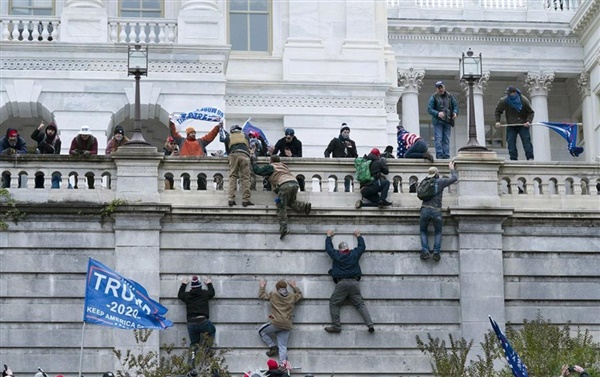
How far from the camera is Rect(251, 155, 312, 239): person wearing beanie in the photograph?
1743 inches

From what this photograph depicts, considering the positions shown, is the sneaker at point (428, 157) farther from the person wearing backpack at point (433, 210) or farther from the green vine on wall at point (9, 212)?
the green vine on wall at point (9, 212)

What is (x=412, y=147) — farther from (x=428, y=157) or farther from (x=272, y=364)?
(x=272, y=364)

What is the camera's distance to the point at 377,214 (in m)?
44.8

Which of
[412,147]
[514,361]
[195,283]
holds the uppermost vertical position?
[412,147]

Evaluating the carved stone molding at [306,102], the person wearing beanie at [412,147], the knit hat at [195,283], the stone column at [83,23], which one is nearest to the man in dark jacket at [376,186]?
the person wearing beanie at [412,147]

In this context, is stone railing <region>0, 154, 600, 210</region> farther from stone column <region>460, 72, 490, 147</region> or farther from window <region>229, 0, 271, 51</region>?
stone column <region>460, 72, 490, 147</region>

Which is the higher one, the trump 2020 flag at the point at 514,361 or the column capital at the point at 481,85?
the column capital at the point at 481,85

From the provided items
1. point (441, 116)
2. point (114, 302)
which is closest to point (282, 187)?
point (441, 116)

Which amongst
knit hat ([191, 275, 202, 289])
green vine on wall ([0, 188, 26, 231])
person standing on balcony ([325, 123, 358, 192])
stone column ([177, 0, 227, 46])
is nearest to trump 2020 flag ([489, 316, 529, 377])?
knit hat ([191, 275, 202, 289])

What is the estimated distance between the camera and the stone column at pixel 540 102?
252 ft

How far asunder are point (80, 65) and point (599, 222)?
54.2ft

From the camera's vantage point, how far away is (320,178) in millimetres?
45344

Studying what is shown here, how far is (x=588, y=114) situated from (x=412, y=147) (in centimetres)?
3306

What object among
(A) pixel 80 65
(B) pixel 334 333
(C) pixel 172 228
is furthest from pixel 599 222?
(A) pixel 80 65
